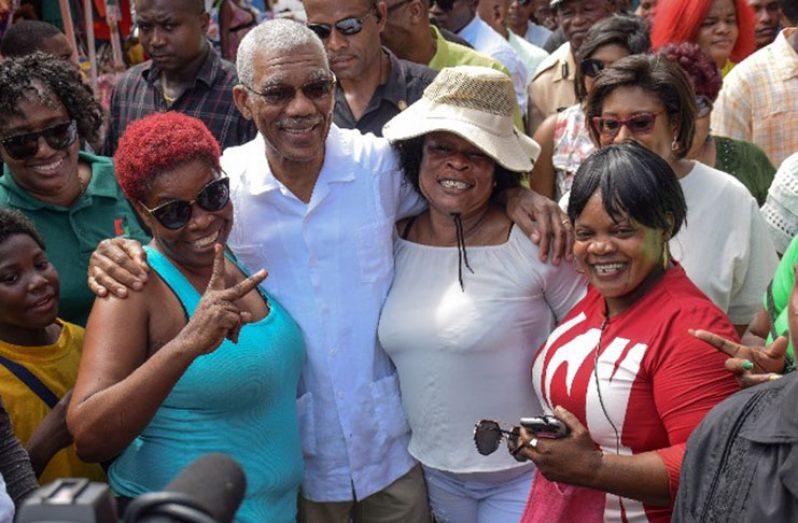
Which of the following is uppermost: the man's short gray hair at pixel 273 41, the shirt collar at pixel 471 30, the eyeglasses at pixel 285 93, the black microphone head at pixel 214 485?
the black microphone head at pixel 214 485

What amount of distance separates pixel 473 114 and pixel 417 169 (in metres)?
0.29

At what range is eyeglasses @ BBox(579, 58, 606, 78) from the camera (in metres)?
4.89

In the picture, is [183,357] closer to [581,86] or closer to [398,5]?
[581,86]

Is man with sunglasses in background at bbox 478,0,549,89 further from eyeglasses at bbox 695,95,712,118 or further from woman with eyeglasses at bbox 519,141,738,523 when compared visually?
woman with eyeglasses at bbox 519,141,738,523

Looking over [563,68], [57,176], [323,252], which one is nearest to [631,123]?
[323,252]

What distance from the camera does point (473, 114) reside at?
Result: 3.64 m

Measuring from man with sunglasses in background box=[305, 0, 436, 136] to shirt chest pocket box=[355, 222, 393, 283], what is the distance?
1.28m

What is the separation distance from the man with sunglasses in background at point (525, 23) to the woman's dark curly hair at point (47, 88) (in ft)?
20.7

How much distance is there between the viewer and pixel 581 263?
3188mm

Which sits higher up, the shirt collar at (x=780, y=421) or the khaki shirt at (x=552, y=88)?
the shirt collar at (x=780, y=421)

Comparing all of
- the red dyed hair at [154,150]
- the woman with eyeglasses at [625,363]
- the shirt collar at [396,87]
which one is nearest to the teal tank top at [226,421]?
the red dyed hair at [154,150]

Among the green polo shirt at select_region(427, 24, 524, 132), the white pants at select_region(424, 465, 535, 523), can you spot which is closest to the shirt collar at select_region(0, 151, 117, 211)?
the white pants at select_region(424, 465, 535, 523)

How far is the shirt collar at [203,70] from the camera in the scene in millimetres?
5531

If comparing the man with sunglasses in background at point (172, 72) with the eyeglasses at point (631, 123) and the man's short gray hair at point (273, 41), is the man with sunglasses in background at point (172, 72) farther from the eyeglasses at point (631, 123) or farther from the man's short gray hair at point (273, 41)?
the eyeglasses at point (631, 123)
